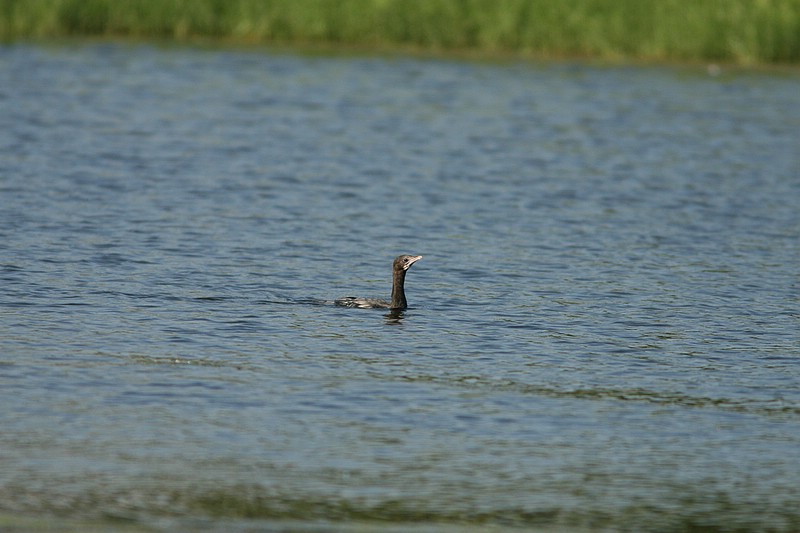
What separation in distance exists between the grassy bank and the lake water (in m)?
4.18

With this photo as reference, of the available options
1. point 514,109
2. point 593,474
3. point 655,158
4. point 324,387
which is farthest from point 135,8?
point 593,474

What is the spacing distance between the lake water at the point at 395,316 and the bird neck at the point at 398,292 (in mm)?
186

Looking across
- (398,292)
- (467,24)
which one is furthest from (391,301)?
(467,24)

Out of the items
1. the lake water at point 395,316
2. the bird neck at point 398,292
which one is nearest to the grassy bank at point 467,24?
the lake water at point 395,316

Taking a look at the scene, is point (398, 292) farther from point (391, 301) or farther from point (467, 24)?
point (467, 24)

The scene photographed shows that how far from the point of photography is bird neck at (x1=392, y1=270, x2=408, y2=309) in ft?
49.4

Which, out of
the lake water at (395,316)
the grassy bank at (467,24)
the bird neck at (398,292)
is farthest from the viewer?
the grassy bank at (467,24)

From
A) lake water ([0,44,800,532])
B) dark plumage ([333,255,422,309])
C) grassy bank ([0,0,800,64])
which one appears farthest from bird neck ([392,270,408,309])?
grassy bank ([0,0,800,64])

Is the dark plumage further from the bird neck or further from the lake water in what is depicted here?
the lake water

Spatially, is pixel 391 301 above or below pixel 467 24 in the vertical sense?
below

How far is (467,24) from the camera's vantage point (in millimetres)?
36844

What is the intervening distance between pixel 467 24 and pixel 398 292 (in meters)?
22.8

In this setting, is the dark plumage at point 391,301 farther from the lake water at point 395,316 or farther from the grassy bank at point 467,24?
the grassy bank at point 467,24

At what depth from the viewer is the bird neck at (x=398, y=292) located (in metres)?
15.0
